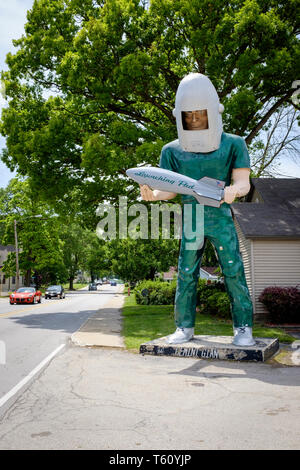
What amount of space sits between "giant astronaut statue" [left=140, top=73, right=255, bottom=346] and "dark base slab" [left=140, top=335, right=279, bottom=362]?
223mm

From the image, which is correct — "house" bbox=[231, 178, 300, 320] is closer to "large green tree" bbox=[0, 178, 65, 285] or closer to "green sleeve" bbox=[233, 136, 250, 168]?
"green sleeve" bbox=[233, 136, 250, 168]

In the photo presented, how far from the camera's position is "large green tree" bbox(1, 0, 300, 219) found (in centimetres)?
1386

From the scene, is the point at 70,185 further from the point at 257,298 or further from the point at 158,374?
the point at 158,374

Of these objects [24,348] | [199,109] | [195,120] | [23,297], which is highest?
[199,109]

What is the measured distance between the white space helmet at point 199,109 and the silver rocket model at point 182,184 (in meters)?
0.58

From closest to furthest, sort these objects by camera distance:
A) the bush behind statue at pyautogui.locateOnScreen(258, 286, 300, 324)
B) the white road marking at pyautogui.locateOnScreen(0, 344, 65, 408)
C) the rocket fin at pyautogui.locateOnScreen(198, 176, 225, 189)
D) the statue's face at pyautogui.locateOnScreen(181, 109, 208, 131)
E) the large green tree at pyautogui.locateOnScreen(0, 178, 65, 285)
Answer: the white road marking at pyautogui.locateOnScreen(0, 344, 65, 408) → the statue's face at pyautogui.locateOnScreen(181, 109, 208, 131) → the rocket fin at pyautogui.locateOnScreen(198, 176, 225, 189) → the bush behind statue at pyautogui.locateOnScreen(258, 286, 300, 324) → the large green tree at pyautogui.locateOnScreen(0, 178, 65, 285)

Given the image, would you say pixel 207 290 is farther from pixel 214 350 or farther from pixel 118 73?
pixel 214 350

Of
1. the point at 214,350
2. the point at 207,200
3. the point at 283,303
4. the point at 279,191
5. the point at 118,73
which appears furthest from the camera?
the point at 279,191

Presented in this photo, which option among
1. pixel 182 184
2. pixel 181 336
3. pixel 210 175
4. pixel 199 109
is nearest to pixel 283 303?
pixel 181 336

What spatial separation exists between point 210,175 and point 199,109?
3.45ft

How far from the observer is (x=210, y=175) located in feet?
22.0

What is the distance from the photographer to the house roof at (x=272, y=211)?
14.3 metres

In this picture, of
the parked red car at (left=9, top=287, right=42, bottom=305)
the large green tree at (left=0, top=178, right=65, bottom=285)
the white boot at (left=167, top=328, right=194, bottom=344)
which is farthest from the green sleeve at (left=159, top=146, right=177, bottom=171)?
the large green tree at (left=0, top=178, right=65, bottom=285)

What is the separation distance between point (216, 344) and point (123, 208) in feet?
39.0
